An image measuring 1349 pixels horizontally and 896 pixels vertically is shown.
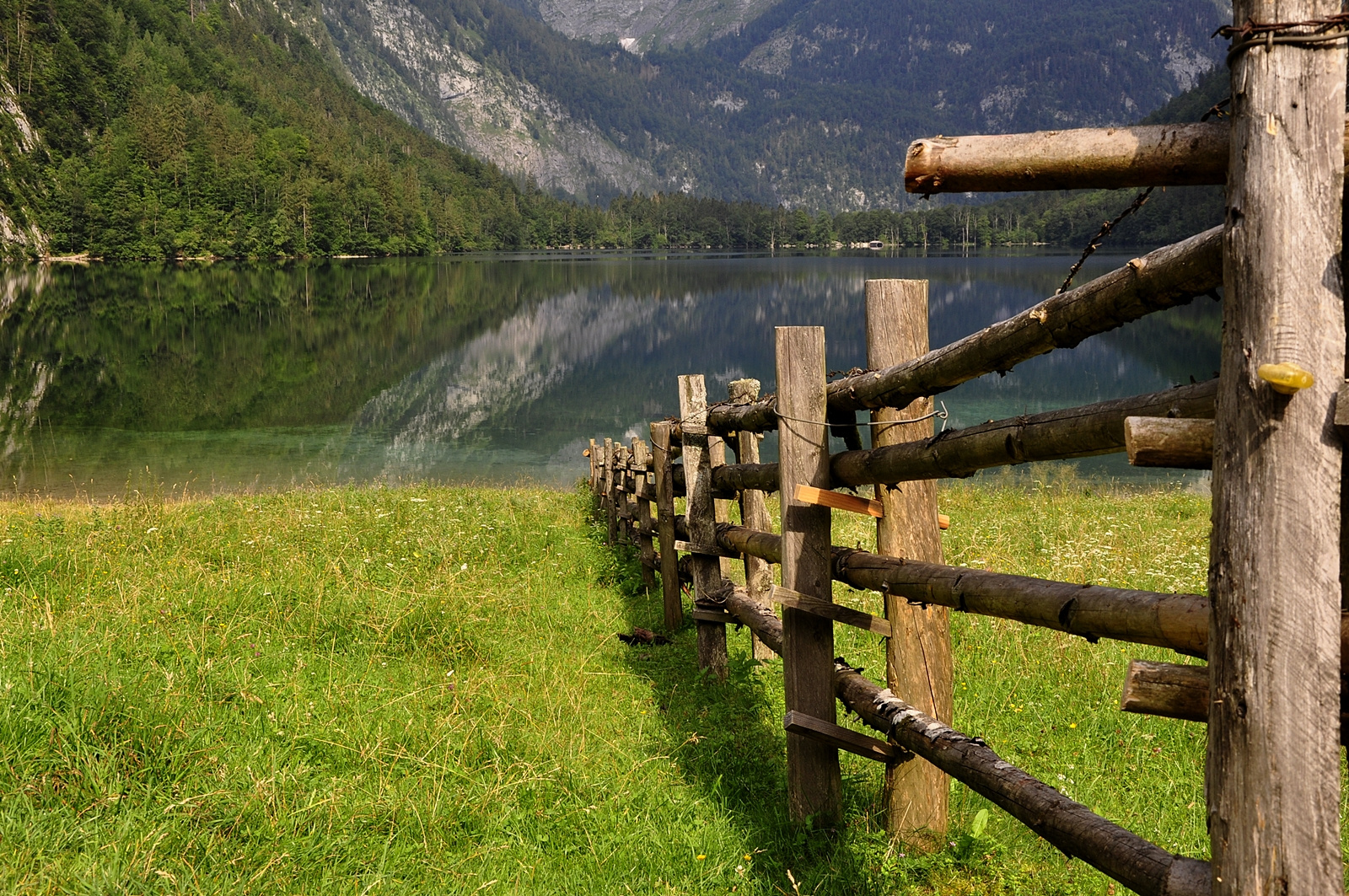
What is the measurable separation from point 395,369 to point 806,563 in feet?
145

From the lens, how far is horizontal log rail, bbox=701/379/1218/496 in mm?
2766

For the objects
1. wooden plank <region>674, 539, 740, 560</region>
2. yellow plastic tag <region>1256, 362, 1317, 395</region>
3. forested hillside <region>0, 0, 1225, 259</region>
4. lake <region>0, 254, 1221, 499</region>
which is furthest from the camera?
forested hillside <region>0, 0, 1225, 259</region>

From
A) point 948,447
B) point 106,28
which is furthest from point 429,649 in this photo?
point 106,28

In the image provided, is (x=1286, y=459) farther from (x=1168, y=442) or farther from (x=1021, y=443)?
(x=1021, y=443)

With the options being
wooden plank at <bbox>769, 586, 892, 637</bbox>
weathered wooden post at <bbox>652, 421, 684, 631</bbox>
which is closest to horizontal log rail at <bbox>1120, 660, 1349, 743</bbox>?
wooden plank at <bbox>769, 586, 892, 637</bbox>

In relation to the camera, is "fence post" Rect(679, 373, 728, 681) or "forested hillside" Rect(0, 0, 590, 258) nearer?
"fence post" Rect(679, 373, 728, 681)

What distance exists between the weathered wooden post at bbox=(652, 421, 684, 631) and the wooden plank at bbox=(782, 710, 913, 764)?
411 centimetres

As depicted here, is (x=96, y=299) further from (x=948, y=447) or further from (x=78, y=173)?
(x=948, y=447)

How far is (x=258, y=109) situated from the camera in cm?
16262

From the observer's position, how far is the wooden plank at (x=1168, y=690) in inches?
99.5

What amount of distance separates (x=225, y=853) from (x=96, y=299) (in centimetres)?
7803

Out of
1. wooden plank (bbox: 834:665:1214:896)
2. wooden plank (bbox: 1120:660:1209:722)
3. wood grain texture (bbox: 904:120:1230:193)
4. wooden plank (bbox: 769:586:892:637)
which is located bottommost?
wooden plank (bbox: 834:665:1214:896)

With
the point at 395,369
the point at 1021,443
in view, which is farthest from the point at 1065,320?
the point at 395,369

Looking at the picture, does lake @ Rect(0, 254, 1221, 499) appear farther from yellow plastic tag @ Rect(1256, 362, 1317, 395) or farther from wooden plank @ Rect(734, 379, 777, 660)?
yellow plastic tag @ Rect(1256, 362, 1317, 395)
